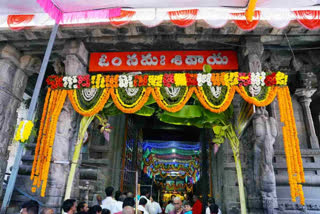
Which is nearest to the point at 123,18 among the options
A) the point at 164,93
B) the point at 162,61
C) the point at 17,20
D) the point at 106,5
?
the point at 106,5

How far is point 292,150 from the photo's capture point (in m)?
5.04

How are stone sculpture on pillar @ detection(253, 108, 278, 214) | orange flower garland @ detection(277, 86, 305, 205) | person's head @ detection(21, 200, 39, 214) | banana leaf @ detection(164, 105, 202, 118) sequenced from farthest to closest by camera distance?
banana leaf @ detection(164, 105, 202, 118)
stone sculpture on pillar @ detection(253, 108, 278, 214)
orange flower garland @ detection(277, 86, 305, 205)
person's head @ detection(21, 200, 39, 214)

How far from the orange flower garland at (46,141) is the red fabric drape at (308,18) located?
6.11 meters

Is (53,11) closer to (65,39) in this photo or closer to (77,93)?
(65,39)

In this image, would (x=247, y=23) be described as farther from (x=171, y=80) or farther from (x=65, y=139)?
(x=65, y=139)

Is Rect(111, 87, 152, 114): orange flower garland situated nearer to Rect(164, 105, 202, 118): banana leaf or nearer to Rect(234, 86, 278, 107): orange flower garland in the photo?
Rect(164, 105, 202, 118): banana leaf

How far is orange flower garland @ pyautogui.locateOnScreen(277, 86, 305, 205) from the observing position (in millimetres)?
4812

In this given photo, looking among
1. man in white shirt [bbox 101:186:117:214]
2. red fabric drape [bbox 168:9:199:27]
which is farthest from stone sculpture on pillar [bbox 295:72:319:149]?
man in white shirt [bbox 101:186:117:214]

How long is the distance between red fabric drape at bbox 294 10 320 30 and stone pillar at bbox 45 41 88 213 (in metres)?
5.71

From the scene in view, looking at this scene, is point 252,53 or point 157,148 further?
point 157,148

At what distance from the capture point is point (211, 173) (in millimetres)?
9438

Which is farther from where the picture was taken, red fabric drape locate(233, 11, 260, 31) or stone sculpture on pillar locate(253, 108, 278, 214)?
red fabric drape locate(233, 11, 260, 31)

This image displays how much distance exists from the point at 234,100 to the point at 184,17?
3.10 m

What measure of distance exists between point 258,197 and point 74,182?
465cm
